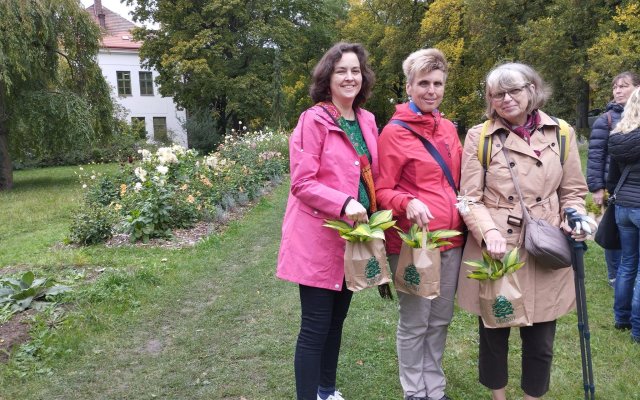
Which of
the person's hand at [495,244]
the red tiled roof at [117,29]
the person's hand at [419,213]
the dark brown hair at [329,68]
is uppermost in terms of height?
the red tiled roof at [117,29]

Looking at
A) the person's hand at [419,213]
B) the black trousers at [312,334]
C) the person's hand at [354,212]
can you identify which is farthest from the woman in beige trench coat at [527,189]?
the black trousers at [312,334]

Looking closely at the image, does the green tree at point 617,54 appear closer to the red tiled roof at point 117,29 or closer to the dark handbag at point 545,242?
the dark handbag at point 545,242

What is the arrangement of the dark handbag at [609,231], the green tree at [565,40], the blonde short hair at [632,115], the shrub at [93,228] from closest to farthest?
the blonde short hair at [632,115]
the dark handbag at [609,231]
the shrub at [93,228]
the green tree at [565,40]

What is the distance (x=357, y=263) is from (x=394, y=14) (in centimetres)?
3355

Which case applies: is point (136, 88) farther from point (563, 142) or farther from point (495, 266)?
point (495, 266)

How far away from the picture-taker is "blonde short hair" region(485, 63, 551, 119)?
262 centimetres

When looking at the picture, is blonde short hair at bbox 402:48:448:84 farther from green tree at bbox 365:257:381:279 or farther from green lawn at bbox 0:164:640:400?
green lawn at bbox 0:164:640:400

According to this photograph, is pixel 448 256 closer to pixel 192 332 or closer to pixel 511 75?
pixel 511 75

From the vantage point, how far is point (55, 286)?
525 centimetres

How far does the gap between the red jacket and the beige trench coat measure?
138 millimetres

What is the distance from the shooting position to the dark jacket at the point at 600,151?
177 inches

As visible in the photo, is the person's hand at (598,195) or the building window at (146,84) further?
the building window at (146,84)

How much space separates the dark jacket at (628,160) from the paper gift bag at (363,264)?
7.44 feet

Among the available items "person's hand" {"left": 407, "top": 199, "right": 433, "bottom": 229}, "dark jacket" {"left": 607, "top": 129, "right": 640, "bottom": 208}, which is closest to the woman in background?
"dark jacket" {"left": 607, "top": 129, "right": 640, "bottom": 208}
